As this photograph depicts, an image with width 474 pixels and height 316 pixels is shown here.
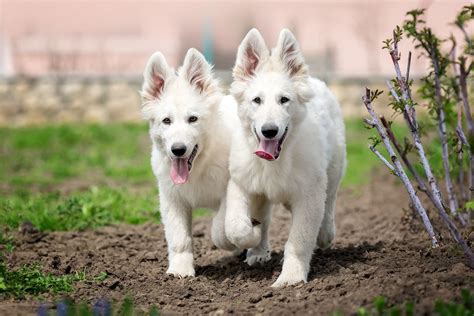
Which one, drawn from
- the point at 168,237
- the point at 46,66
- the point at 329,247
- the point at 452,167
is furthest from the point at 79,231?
the point at 46,66

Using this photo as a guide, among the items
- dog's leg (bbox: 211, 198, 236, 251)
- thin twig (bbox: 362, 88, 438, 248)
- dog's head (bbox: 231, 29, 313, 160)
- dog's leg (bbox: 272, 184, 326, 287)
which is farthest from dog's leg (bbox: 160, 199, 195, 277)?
thin twig (bbox: 362, 88, 438, 248)

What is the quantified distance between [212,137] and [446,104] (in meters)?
1.90

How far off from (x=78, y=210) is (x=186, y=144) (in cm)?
283

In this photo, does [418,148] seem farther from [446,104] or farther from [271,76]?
[271,76]

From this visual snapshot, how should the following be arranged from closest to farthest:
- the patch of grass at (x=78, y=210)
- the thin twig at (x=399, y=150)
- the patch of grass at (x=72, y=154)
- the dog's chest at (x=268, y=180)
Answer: the thin twig at (x=399, y=150) < the dog's chest at (x=268, y=180) < the patch of grass at (x=78, y=210) < the patch of grass at (x=72, y=154)

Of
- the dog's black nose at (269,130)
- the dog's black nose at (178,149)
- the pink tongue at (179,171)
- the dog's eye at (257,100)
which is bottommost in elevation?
the pink tongue at (179,171)

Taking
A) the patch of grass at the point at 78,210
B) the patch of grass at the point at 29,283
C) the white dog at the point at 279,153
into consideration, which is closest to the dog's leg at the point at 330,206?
the white dog at the point at 279,153

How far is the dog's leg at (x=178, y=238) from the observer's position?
225 inches

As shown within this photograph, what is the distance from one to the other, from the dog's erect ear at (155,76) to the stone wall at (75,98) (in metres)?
10.5

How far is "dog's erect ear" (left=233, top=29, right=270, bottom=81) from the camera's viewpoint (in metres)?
5.55

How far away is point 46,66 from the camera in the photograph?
17094mm

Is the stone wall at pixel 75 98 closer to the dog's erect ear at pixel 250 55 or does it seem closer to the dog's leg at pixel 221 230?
the dog's erect ear at pixel 250 55

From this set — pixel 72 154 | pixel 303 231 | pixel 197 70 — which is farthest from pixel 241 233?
pixel 72 154

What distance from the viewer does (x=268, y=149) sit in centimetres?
523
